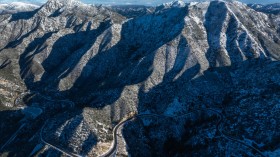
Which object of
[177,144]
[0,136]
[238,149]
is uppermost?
[238,149]

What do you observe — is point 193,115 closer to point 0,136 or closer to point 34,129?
point 34,129

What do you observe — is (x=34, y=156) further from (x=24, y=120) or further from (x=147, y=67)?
(x=147, y=67)

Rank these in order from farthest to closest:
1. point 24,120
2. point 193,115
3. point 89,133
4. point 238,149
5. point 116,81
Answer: point 116,81, point 24,120, point 193,115, point 89,133, point 238,149

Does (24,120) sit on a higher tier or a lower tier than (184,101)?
lower

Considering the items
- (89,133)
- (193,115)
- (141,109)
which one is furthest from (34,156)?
(193,115)

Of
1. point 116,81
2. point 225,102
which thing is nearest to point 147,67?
point 116,81

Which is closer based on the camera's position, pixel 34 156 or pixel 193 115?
pixel 34 156

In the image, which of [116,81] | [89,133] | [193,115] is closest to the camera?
[89,133]

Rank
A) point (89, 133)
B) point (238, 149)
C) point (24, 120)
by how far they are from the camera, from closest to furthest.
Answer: point (238, 149)
point (89, 133)
point (24, 120)

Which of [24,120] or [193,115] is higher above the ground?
[193,115]
